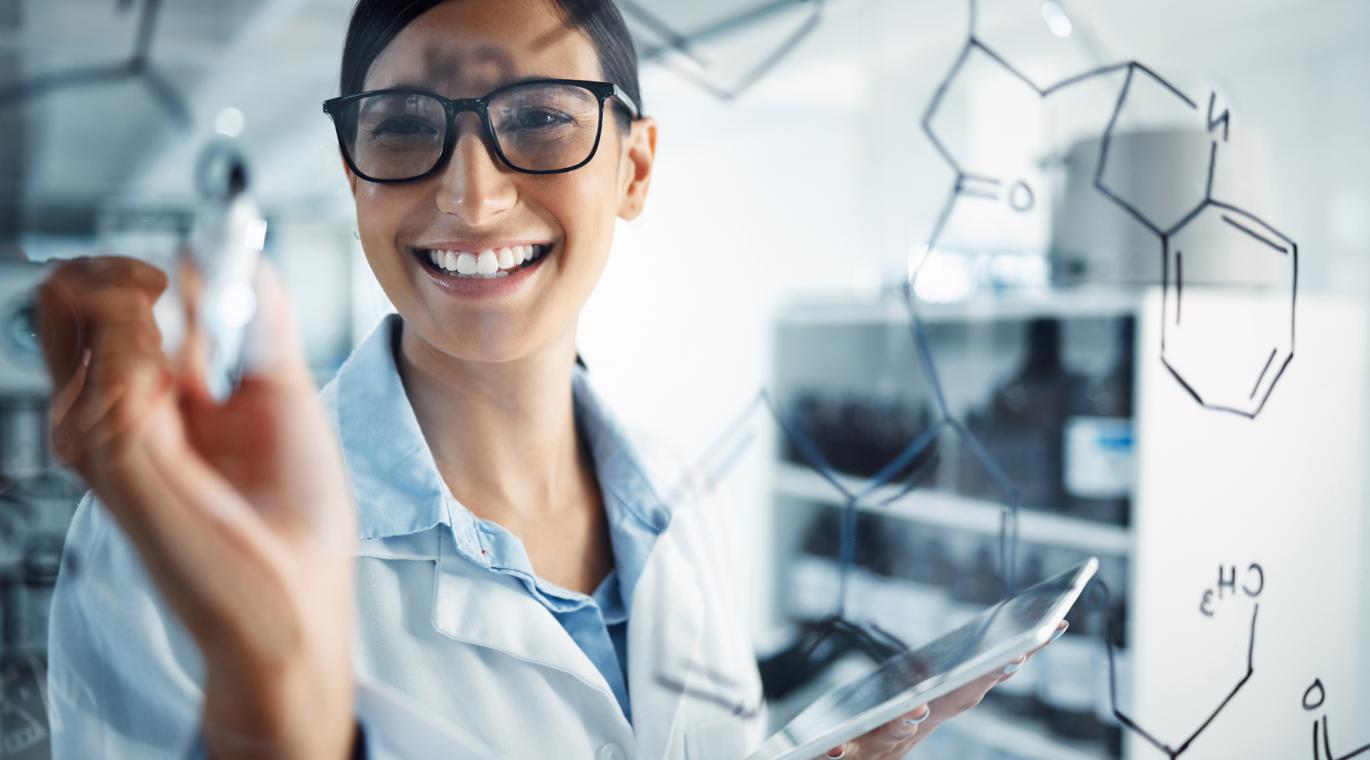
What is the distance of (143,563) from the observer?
311mm

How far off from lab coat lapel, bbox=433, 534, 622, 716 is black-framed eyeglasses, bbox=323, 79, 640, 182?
17 centimetres

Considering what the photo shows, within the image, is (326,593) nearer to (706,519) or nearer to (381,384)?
(381,384)

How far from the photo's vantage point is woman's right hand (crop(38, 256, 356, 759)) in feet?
1.00

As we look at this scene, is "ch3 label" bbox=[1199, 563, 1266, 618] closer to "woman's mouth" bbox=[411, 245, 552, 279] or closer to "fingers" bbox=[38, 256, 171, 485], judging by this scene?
"woman's mouth" bbox=[411, 245, 552, 279]

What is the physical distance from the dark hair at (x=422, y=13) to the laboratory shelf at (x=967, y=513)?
358 millimetres

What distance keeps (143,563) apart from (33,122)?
0.27 metres

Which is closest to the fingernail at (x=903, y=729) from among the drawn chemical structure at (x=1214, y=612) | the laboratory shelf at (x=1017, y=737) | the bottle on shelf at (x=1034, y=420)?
the drawn chemical structure at (x=1214, y=612)

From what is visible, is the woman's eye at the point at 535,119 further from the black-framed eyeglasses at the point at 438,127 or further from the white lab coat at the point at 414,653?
the white lab coat at the point at 414,653

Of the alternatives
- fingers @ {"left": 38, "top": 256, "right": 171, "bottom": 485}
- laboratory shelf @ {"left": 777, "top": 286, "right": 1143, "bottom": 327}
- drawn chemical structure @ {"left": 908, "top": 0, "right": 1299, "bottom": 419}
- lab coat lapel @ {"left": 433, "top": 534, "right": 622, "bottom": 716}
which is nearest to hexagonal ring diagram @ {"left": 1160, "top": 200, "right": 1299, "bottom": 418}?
drawn chemical structure @ {"left": 908, "top": 0, "right": 1299, "bottom": 419}

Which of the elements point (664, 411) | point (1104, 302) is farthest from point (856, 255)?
point (1104, 302)

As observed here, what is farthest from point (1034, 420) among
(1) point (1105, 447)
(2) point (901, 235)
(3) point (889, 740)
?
(3) point (889, 740)

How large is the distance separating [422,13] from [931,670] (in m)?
0.39

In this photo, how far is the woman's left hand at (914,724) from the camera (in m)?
0.45

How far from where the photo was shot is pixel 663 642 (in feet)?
1.62
